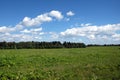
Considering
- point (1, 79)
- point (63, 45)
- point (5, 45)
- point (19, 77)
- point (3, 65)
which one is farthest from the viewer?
point (63, 45)

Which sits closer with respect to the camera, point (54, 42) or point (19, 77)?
point (19, 77)

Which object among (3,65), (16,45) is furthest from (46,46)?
(3,65)

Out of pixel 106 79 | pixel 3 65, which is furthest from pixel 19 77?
pixel 3 65

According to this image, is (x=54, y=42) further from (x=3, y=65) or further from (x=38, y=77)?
(x=38, y=77)

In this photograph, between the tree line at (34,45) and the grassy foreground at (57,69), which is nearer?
the grassy foreground at (57,69)

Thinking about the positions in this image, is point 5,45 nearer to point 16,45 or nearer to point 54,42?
point 16,45

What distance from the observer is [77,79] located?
1303cm

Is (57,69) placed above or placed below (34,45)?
below

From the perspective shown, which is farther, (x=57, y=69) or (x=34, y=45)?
(x=34, y=45)

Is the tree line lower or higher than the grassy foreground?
higher

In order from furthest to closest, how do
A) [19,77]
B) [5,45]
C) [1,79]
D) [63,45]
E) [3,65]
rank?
[63,45]
[5,45]
[3,65]
[19,77]
[1,79]

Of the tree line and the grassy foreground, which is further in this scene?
the tree line

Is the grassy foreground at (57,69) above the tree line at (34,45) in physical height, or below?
below

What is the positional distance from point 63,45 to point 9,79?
10717 cm
